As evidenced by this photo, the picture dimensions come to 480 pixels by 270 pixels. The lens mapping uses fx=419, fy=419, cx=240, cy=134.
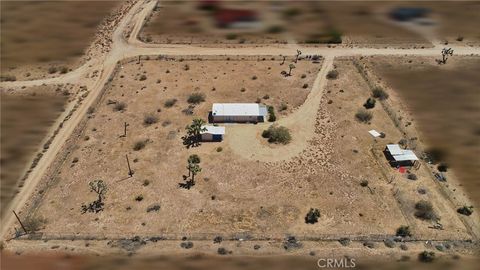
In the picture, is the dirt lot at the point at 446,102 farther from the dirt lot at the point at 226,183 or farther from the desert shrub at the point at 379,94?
the dirt lot at the point at 226,183

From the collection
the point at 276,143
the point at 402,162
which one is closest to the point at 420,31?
the point at 402,162

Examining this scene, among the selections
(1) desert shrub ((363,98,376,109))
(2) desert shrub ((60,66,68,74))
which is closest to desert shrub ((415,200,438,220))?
(1) desert shrub ((363,98,376,109))

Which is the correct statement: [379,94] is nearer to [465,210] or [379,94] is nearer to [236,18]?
[465,210]

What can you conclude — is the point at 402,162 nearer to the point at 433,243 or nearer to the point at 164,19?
the point at 433,243

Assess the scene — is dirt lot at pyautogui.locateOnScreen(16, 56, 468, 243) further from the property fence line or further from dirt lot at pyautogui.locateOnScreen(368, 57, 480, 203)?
dirt lot at pyautogui.locateOnScreen(368, 57, 480, 203)

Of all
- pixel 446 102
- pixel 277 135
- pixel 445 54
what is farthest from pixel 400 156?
pixel 445 54

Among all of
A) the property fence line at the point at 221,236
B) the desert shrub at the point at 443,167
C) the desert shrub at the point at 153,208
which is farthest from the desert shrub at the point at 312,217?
the desert shrub at the point at 443,167
